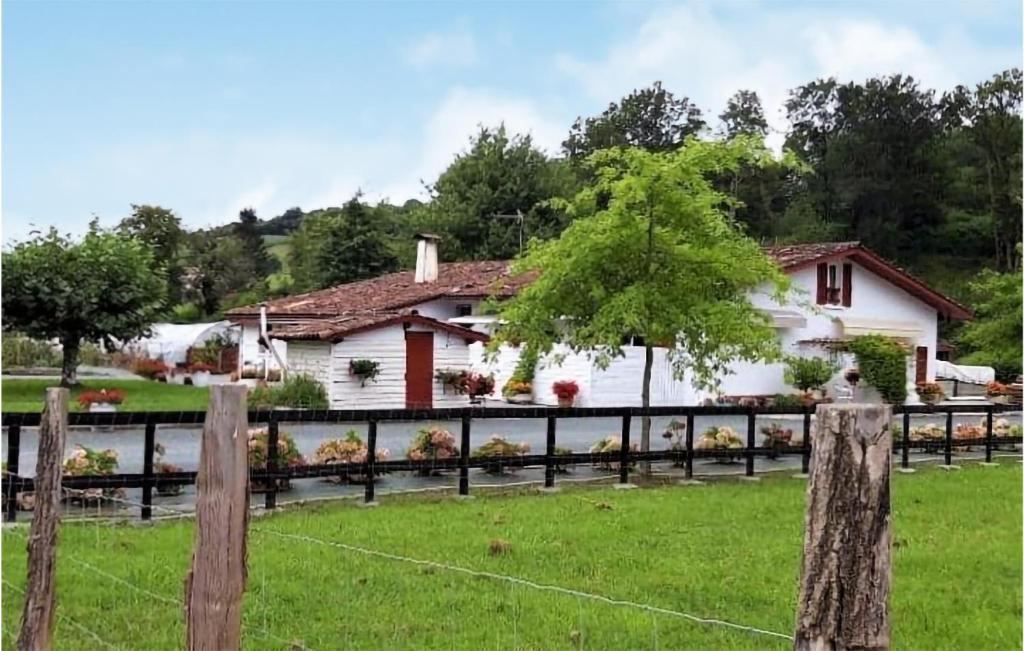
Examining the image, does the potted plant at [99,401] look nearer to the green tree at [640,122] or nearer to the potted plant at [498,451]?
the potted plant at [498,451]

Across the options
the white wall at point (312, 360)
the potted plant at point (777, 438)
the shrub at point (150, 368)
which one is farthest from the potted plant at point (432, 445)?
the shrub at point (150, 368)

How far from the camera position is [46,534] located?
14.3ft

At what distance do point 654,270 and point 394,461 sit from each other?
4.55m

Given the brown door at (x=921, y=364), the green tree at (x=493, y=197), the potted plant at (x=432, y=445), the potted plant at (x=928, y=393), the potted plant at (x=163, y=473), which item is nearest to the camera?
the potted plant at (x=163, y=473)

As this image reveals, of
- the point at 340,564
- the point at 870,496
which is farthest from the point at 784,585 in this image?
the point at 870,496

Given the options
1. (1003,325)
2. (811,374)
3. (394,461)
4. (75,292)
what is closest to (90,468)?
(394,461)

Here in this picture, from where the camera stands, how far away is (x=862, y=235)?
59.3 m

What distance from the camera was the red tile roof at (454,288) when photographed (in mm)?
29391

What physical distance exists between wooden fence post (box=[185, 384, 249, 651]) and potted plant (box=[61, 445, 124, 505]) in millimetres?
6744

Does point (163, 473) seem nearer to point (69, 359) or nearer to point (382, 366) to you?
point (382, 366)

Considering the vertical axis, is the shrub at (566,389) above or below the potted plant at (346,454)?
above

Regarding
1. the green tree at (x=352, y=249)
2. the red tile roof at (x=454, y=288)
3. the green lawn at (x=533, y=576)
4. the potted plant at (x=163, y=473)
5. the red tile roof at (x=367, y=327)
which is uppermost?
the green tree at (x=352, y=249)

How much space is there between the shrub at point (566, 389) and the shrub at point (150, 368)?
58.7ft

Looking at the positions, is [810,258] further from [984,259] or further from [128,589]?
[984,259]
